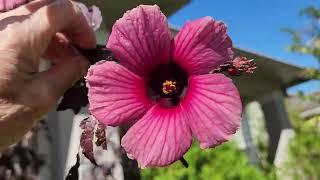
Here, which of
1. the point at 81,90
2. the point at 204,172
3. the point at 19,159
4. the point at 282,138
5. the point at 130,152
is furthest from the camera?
the point at 282,138

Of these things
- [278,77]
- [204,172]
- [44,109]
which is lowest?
[278,77]

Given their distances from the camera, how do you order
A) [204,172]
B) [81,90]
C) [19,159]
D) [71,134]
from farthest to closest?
[204,172], [71,134], [19,159], [81,90]

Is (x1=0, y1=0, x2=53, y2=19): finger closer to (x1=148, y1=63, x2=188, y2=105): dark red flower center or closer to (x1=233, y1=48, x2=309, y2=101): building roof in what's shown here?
(x1=148, y1=63, x2=188, y2=105): dark red flower center

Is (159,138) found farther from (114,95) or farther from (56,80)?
(56,80)

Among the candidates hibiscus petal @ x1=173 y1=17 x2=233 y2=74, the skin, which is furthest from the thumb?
hibiscus petal @ x1=173 y1=17 x2=233 y2=74

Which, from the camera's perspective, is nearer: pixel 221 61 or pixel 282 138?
pixel 221 61

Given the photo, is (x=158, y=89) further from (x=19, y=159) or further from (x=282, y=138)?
(x=282, y=138)

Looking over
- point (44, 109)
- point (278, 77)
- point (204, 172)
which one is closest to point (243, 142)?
point (278, 77)
